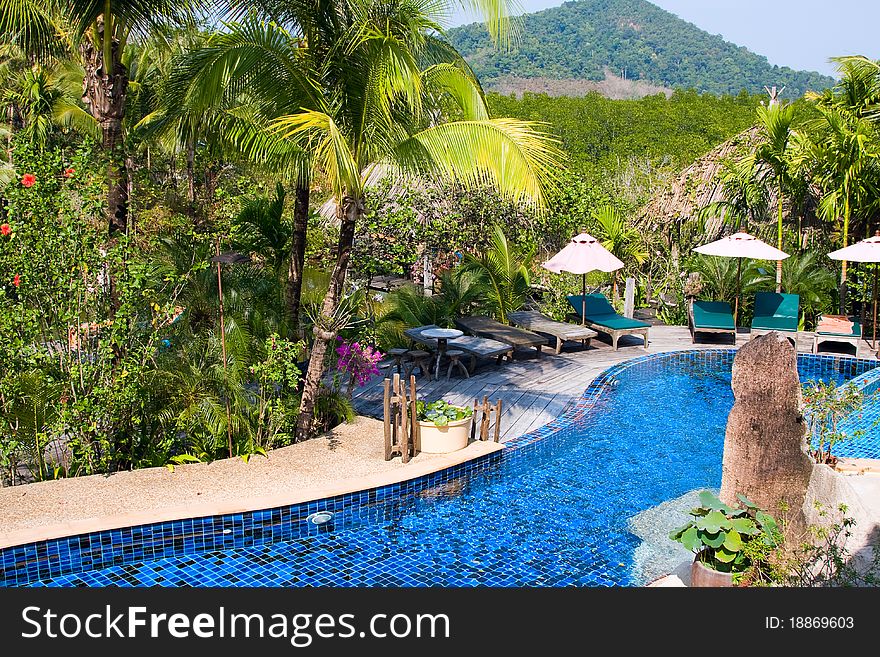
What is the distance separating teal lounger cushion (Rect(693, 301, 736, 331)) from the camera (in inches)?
550

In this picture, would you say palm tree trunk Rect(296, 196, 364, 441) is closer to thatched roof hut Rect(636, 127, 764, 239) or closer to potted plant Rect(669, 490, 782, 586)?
potted plant Rect(669, 490, 782, 586)

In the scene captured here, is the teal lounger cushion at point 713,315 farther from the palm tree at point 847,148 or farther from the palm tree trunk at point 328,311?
the palm tree trunk at point 328,311

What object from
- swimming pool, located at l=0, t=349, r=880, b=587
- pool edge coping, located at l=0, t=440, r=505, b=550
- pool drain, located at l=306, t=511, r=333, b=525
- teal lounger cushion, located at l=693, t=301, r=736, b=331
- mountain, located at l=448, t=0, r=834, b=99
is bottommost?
swimming pool, located at l=0, t=349, r=880, b=587

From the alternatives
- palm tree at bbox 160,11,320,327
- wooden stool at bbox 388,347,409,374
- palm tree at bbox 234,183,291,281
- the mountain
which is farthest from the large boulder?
the mountain

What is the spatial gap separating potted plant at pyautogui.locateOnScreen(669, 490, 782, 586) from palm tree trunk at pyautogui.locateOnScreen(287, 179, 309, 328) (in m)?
5.44

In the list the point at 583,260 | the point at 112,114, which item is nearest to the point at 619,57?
the point at 583,260

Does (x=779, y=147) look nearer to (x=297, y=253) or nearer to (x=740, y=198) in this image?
(x=740, y=198)

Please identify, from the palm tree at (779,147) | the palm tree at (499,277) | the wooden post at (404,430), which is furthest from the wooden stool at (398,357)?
the palm tree at (779,147)

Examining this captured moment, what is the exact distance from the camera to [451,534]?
707 cm

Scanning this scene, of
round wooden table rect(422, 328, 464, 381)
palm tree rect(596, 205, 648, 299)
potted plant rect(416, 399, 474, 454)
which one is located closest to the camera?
potted plant rect(416, 399, 474, 454)

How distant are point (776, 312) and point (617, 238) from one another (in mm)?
3494

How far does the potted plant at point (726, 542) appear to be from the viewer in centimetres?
534

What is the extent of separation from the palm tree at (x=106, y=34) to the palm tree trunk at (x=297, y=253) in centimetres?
197

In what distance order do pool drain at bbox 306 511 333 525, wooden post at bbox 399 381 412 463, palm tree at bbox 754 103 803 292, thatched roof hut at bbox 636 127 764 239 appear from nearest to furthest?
pool drain at bbox 306 511 333 525 < wooden post at bbox 399 381 412 463 < palm tree at bbox 754 103 803 292 < thatched roof hut at bbox 636 127 764 239
